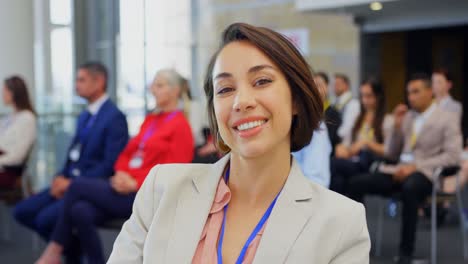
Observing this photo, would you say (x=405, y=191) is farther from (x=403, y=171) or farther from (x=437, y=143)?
(x=437, y=143)

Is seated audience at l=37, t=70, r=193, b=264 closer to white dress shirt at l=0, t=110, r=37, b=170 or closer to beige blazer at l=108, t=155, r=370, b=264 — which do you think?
white dress shirt at l=0, t=110, r=37, b=170

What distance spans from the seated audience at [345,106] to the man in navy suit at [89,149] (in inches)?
159

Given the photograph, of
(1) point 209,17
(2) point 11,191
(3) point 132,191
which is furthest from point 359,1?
(3) point 132,191

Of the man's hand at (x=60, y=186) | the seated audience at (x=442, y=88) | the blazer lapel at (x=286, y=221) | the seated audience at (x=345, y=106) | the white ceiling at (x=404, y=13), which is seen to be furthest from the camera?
the white ceiling at (x=404, y=13)

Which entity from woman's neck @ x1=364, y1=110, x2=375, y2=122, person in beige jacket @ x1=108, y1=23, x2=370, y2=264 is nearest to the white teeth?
person in beige jacket @ x1=108, y1=23, x2=370, y2=264

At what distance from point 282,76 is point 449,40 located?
15.1 meters

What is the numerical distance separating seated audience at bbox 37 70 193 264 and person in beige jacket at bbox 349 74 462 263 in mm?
1915

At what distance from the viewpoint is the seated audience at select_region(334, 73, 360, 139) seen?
27.9ft

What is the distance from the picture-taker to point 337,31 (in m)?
12.2

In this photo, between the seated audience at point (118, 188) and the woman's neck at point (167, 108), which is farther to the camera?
the woman's neck at point (167, 108)

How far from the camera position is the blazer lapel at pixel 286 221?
1.46 meters


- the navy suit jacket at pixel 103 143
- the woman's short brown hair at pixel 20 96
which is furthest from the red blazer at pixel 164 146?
the woman's short brown hair at pixel 20 96

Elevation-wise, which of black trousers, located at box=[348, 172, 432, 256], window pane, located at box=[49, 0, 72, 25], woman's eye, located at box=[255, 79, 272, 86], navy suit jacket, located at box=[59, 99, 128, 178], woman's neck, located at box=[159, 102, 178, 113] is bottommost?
black trousers, located at box=[348, 172, 432, 256]

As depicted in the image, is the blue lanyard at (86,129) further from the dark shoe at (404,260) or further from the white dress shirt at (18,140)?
the dark shoe at (404,260)
